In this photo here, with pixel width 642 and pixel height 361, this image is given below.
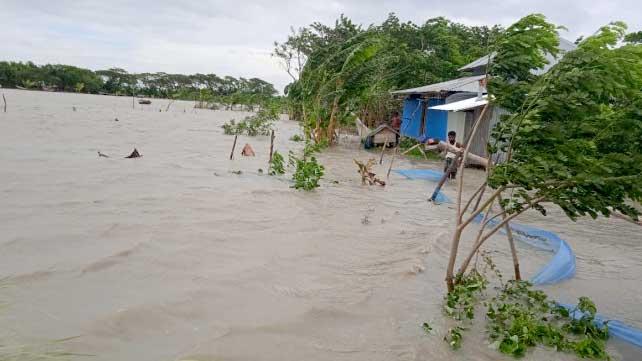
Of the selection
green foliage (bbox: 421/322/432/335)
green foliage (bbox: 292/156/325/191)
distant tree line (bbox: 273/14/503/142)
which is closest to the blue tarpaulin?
green foliage (bbox: 421/322/432/335)

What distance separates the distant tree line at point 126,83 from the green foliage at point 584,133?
45.7 metres

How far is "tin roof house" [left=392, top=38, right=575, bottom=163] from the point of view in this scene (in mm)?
14414

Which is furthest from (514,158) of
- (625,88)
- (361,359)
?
(361,359)

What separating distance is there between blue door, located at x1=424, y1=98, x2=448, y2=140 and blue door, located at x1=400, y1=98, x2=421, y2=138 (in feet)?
3.07

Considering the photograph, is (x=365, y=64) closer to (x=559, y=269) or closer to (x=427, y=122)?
(x=427, y=122)

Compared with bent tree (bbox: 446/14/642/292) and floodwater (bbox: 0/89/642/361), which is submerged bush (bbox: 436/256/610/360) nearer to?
floodwater (bbox: 0/89/642/361)

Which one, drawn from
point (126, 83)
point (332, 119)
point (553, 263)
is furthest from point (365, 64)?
point (126, 83)

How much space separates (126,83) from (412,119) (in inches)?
2603

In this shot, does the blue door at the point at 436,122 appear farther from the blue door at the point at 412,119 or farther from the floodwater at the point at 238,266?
the floodwater at the point at 238,266

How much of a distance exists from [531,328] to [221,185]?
6.58m

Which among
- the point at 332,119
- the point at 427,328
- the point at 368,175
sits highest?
the point at 332,119

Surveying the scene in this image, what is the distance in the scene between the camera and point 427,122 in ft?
68.0

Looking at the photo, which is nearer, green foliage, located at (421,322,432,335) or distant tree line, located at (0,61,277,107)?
green foliage, located at (421,322,432,335)

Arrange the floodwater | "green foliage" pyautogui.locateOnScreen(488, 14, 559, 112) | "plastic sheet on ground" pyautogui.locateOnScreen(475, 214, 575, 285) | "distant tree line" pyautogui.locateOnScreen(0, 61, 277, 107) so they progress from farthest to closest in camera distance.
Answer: "distant tree line" pyautogui.locateOnScreen(0, 61, 277, 107) < "plastic sheet on ground" pyautogui.locateOnScreen(475, 214, 575, 285) < "green foliage" pyautogui.locateOnScreen(488, 14, 559, 112) < the floodwater
